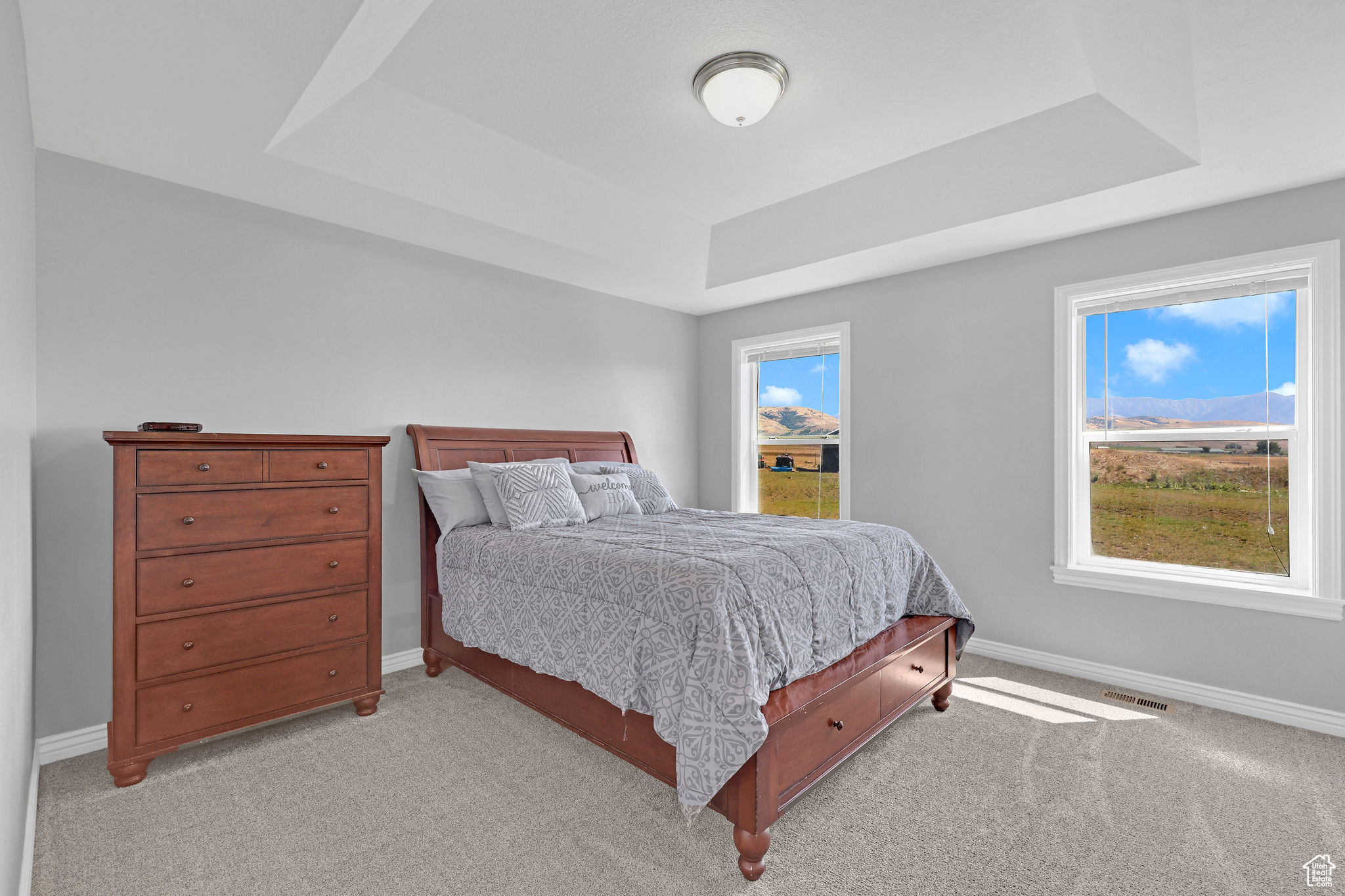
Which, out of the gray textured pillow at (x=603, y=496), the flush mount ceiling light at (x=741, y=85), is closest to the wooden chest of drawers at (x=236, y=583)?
the gray textured pillow at (x=603, y=496)

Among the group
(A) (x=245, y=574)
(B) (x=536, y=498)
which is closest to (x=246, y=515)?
(A) (x=245, y=574)

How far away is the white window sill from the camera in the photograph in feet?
8.91

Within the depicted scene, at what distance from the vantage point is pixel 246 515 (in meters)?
2.50

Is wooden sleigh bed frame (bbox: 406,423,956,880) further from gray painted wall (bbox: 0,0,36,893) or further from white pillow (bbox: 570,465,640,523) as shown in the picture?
gray painted wall (bbox: 0,0,36,893)

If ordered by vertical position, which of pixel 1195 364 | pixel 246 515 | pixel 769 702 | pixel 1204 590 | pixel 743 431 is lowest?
pixel 769 702

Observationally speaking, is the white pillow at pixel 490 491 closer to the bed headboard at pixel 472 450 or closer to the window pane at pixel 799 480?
the bed headboard at pixel 472 450

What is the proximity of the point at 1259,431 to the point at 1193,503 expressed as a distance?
1.42 feet

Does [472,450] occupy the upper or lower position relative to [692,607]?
upper

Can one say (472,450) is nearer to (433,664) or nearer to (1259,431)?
(433,664)

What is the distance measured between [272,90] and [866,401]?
3.57 meters

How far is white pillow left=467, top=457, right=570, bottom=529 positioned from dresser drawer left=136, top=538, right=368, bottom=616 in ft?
2.05

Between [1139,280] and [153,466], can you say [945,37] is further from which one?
[153,466]

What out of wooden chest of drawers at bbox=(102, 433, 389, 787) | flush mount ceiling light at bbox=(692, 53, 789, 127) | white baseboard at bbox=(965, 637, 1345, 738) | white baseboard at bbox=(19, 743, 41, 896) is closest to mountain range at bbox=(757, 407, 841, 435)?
white baseboard at bbox=(965, 637, 1345, 738)

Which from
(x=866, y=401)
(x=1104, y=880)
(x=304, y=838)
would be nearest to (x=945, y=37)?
(x=866, y=401)
